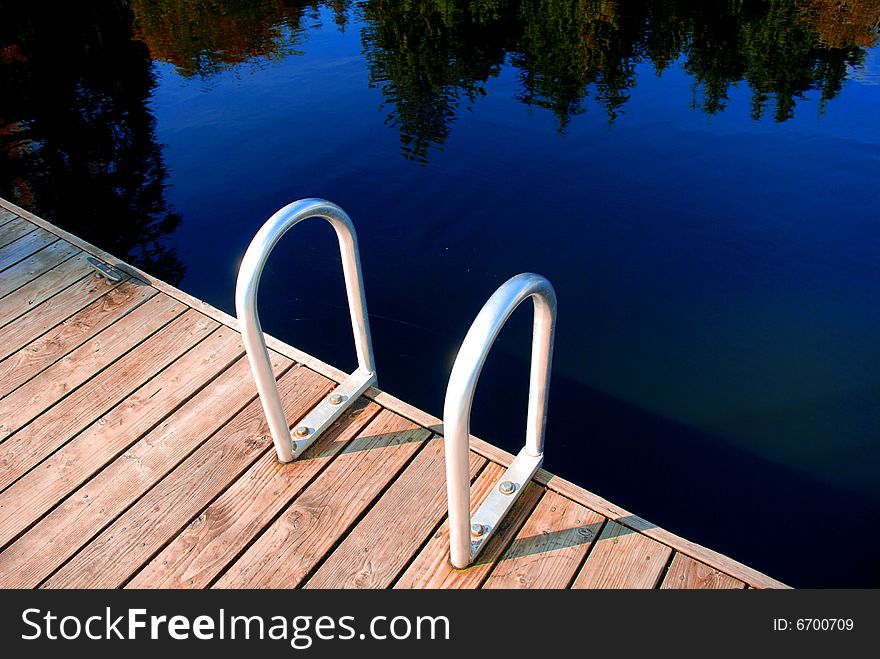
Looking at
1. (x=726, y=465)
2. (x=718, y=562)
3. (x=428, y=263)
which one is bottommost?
(x=726, y=465)

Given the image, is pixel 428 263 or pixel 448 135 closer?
pixel 428 263

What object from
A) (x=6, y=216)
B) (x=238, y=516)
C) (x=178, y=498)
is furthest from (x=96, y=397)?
(x=6, y=216)

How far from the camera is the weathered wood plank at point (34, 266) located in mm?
3770

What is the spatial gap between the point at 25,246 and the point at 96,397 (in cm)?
167

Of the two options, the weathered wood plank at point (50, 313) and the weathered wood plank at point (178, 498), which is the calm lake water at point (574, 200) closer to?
the weathered wood plank at point (50, 313)

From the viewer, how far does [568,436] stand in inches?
152

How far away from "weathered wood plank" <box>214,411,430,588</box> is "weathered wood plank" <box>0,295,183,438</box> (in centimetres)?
134

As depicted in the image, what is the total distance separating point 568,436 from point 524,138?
3.88 m

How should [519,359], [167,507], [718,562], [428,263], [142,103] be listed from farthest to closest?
1. [142,103]
2. [428,263]
3. [519,359]
4. [167,507]
5. [718,562]

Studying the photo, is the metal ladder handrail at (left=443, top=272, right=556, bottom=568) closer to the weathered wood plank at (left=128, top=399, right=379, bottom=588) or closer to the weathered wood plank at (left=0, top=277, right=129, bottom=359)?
the weathered wood plank at (left=128, top=399, right=379, bottom=588)

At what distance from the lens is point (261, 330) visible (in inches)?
91.5

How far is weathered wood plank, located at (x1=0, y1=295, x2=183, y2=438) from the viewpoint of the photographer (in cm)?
297
